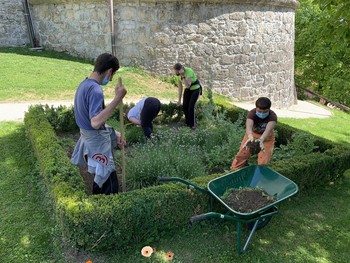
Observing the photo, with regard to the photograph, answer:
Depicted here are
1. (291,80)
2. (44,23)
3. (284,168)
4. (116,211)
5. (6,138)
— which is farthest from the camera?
(291,80)

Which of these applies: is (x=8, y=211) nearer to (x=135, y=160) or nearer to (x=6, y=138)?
(x=135, y=160)

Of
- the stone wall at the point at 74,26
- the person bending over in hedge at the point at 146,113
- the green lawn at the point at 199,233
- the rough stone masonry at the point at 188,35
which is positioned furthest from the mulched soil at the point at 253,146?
the stone wall at the point at 74,26

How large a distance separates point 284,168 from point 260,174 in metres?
0.53

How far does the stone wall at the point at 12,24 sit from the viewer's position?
44.1 ft

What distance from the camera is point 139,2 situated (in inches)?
449

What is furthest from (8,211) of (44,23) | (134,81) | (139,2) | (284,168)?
(44,23)

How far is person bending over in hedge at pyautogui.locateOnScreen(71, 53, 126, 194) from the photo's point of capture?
3.23 meters

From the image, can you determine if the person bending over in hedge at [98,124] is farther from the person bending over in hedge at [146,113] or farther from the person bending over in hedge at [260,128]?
the person bending over in hedge at [260,128]

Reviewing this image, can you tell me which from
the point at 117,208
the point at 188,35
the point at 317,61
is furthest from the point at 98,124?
the point at 317,61

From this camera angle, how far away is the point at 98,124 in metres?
3.19

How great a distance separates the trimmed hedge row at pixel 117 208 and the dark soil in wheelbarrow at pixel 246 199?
1.00 ft

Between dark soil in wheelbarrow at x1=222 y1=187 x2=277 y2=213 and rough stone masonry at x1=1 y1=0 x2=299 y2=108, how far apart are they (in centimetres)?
826

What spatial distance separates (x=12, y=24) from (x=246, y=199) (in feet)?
44.7

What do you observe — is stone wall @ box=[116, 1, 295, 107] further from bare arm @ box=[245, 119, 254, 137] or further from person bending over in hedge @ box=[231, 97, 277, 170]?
bare arm @ box=[245, 119, 254, 137]
